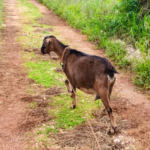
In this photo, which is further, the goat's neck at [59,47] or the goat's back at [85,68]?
the goat's neck at [59,47]

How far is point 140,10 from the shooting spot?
7.66 metres

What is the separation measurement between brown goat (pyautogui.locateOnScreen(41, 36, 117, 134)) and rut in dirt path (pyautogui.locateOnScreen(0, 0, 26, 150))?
1.49 m

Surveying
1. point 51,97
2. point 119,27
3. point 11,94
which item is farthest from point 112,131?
point 119,27

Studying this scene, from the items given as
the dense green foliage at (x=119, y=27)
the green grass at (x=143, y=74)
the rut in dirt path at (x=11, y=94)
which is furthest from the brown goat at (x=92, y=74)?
the dense green foliage at (x=119, y=27)

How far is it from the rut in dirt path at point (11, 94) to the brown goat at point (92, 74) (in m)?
1.49

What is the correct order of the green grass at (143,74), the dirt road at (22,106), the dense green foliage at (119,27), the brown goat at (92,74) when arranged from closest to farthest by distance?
the brown goat at (92,74) < the dirt road at (22,106) < the green grass at (143,74) < the dense green foliage at (119,27)

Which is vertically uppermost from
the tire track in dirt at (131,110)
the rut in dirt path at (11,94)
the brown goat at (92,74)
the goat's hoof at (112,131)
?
the brown goat at (92,74)

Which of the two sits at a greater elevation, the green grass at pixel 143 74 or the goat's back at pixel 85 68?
the goat's back at pixel 85 68

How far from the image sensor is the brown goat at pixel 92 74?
3395mm

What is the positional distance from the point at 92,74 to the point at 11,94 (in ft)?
8.39

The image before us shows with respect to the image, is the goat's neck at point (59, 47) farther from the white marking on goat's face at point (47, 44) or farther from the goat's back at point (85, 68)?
the goat's back at point (85, 68)

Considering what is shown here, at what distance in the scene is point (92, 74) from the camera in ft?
11.7

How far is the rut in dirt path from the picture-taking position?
357cm

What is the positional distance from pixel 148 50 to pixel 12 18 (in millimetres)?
10893
